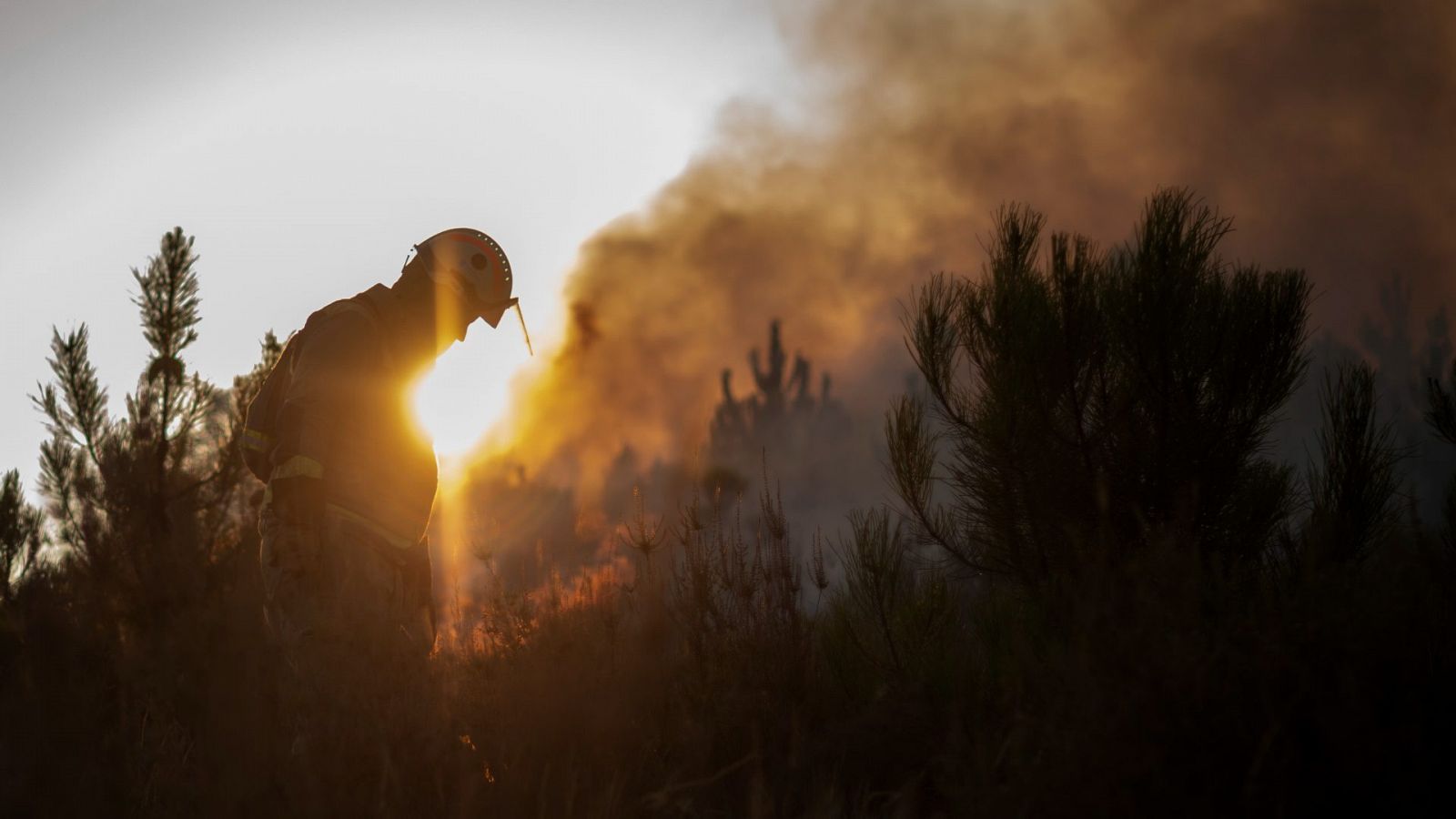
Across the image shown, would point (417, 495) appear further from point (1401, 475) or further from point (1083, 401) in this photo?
point (1401, 475)

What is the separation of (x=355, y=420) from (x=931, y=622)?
3.62 metres

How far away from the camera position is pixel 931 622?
6031 mm

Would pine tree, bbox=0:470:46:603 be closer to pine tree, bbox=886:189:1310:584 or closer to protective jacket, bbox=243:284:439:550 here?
protective jacket, bbox=243:284:439:550

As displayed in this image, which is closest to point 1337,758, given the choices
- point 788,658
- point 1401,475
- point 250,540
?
point 788,658

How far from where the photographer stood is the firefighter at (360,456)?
3.97 metres

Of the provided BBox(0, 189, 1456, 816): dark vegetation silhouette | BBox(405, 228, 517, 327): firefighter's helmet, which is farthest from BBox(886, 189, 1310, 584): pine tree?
BBox(405, 228, 517, 327): firefighter's helmet

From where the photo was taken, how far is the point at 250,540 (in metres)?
8.92

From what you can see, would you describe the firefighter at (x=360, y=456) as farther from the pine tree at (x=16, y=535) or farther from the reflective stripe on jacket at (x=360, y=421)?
the pine tree at (x=16, y=535)

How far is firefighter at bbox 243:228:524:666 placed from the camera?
3.97 m

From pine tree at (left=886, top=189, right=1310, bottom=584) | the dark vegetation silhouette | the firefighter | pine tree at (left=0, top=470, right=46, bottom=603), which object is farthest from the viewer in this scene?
pine tree at (left=0, top=470, right=46, bottom=603)

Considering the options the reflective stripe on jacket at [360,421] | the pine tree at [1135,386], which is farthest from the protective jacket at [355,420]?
the pine tree at [1135,386]

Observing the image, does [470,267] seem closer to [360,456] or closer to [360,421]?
[360,421]

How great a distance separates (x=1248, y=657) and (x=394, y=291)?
4.30 m

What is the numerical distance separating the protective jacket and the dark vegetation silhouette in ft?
3.06
